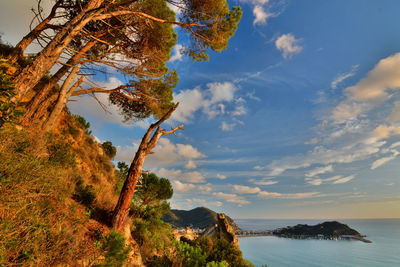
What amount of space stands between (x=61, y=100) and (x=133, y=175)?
5865 millimetres

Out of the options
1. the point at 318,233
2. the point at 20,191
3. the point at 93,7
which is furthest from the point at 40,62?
the point at 318,233

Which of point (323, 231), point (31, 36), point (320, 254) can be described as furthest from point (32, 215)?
point (323, 231)

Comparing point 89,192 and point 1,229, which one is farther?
point 89,192

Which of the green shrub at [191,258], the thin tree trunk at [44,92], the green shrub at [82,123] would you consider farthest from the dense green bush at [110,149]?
the green shrub at [191,258]

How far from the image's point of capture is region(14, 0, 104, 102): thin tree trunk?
15.1 ft

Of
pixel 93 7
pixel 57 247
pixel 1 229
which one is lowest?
pixel 57 247

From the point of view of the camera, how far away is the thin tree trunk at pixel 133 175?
20.4ft

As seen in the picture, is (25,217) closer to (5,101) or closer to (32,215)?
(32,215)

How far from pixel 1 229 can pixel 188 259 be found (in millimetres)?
5355

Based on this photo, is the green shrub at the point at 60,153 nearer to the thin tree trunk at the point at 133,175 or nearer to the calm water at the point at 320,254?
the thin tree trunk at the point at 133,175

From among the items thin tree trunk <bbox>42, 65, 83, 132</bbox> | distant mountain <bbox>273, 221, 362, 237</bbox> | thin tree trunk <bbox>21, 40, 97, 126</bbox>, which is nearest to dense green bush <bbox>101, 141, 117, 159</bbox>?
thin tree trunk <bbox>42, 65, 83, 132</bbox>

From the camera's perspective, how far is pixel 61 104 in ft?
30.3

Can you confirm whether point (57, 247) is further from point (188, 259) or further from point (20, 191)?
point (188, 259)

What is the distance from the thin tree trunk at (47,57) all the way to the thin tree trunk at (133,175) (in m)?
3.94
